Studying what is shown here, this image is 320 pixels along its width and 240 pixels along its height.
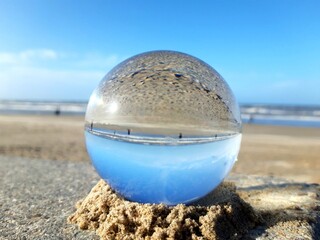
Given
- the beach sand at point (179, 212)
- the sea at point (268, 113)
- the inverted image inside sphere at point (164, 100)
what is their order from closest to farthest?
the inverted image inside sphere at point (164, 100)
the beach sand at point (179, 212)
the sea at point (268, 113)

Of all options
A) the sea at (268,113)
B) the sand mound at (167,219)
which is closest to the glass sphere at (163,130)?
the sand mound at (167,219)

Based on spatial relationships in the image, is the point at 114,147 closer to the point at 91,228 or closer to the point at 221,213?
the point at 91,228

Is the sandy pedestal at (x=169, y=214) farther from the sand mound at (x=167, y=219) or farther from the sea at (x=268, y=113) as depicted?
the sea at (x=268, y=113)

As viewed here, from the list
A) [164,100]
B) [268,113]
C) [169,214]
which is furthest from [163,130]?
[268,113]

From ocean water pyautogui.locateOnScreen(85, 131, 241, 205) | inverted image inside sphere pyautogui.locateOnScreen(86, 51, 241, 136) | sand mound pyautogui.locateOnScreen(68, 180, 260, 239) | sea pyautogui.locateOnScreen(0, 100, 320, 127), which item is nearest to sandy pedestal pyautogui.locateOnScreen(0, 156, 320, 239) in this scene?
sand mound pyautogui.locateOnScreen(68, 180, 260, 239)

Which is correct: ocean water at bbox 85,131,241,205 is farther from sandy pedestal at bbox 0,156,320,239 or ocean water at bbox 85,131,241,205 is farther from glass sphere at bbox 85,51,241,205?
sandy pedestal at bbox 0,156,320,239

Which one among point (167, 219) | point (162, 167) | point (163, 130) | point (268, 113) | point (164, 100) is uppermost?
point (268, 113)

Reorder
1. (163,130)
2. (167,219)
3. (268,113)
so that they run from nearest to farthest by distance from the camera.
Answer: (163,130) < (167,219) < (268,113)

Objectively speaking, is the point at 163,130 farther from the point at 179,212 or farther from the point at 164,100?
the point at 179,212
